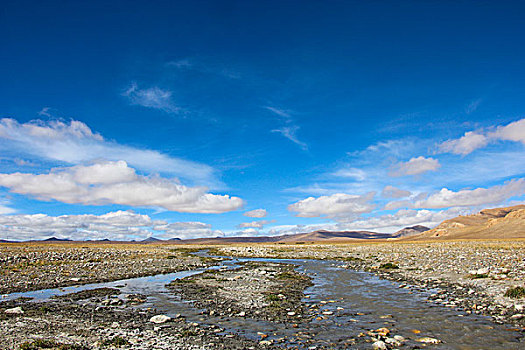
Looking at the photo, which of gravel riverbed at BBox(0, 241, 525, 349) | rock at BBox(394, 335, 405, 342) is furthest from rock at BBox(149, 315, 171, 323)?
rock at BBox(394, 335, 405, 342)

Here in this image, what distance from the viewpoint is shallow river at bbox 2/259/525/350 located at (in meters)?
11.7

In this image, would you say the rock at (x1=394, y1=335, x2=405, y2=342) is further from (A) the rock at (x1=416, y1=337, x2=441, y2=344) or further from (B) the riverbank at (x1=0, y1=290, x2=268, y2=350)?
(B) the riverbank at (x1=0, y1=290, x2=268, y2=350)

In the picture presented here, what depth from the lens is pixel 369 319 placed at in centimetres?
1473

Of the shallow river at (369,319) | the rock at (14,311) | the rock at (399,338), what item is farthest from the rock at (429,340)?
the rock at (14,311)

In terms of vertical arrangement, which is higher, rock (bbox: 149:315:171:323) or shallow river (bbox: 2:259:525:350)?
rock (bbox: 149:315:171:323)

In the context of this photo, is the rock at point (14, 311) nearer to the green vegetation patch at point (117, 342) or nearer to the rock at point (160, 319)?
the rock at point (160, 319)

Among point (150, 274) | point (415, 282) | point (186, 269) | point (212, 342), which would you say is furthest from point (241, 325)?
point (186, 269)

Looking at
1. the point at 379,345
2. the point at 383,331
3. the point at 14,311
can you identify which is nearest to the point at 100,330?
the point at 14,311

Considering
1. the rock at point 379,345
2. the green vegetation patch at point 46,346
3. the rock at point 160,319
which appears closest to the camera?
the green vegetation patch at point 46,346

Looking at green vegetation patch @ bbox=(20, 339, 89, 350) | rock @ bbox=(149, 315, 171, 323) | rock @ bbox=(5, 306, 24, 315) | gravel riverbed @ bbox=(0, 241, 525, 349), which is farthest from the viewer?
rock @ bbox=(5, 306, 24, 315)

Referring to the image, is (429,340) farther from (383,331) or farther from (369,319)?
(369,319)

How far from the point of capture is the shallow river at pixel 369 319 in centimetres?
1168

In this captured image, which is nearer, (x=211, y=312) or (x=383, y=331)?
(x=383, y=331)

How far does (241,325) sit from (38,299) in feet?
43.3
